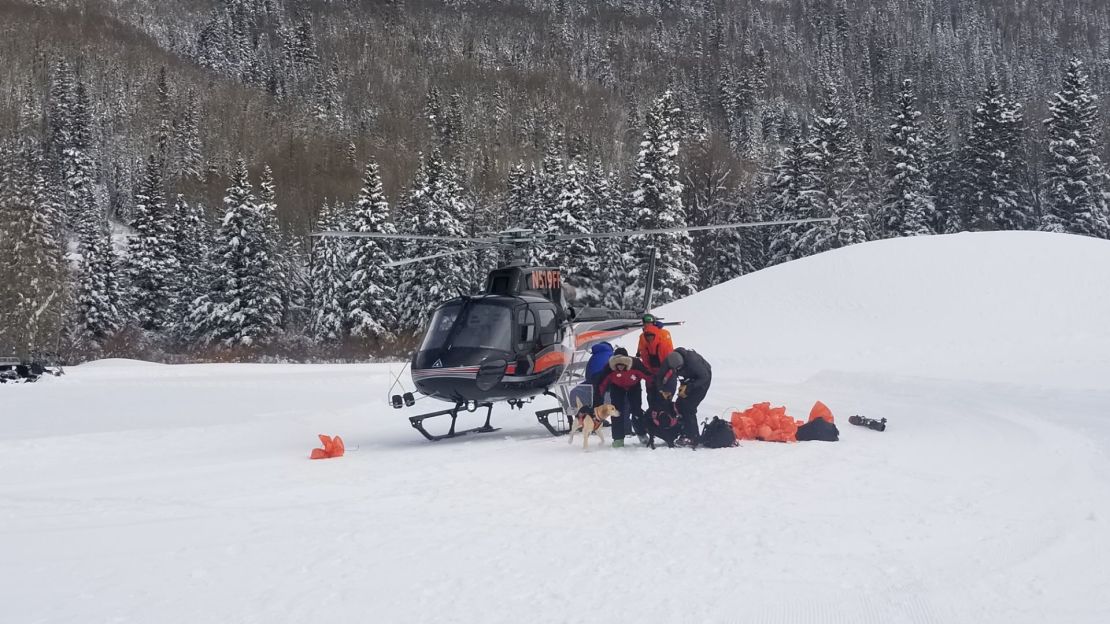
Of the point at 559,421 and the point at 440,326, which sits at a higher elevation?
the point at 440,326

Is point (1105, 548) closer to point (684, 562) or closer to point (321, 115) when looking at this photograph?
point (684, 562)

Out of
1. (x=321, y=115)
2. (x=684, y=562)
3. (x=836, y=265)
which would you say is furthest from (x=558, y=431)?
(x=321, y=115)

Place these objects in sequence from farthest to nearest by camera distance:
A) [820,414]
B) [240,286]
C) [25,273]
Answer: [240,286] < [25,273] < [820,414]

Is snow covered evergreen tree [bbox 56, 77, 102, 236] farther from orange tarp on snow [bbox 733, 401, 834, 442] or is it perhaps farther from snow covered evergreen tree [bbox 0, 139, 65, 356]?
orange tarp on snow [bbox 733, 401, 834, 442]

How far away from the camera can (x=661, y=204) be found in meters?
38.9

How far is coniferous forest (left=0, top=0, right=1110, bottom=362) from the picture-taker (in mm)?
43500

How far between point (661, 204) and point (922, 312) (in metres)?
17.6

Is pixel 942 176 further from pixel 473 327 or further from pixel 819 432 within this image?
pixel 473 327

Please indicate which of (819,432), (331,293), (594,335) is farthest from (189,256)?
(819,432)

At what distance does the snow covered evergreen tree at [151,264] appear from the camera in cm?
4994

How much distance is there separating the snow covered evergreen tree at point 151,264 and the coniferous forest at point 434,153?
0.16 metres

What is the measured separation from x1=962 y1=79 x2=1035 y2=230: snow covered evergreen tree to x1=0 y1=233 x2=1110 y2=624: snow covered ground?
3464 centimetres

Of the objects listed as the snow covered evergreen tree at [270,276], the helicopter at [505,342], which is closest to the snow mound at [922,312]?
the helicopter at [505,342]

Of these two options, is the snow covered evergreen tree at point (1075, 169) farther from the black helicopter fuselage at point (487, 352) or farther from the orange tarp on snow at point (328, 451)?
the orange tarp on snow at point (328, 451)
